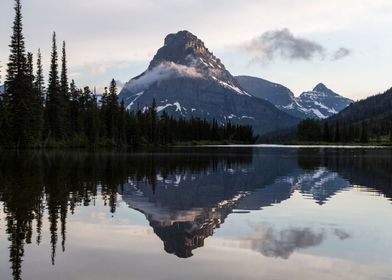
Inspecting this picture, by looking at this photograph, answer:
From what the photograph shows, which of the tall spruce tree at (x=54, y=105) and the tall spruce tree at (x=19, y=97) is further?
the tall spruce tree at (x=54, y=105)

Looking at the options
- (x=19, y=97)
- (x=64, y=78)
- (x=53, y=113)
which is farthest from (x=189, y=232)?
(x=64, y=78)

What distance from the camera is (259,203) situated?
2823cm

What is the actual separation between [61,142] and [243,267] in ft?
365

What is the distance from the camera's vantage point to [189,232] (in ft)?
62.7

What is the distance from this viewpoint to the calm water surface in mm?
13891

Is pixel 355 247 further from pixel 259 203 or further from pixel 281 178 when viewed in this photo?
pixel 281 178

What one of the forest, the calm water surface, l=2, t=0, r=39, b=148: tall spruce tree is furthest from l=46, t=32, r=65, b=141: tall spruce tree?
the calm water surface

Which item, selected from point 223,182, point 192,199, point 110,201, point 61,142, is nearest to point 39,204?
point 110,201

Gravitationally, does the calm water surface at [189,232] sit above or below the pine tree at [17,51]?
below

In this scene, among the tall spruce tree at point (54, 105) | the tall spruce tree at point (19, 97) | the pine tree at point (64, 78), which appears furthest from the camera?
the pine tree at point (64, 78)

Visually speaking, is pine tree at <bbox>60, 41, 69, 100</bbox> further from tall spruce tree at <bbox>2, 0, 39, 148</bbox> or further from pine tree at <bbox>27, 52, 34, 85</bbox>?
tall spruce tree at <bbox>2, 0, 39, 148</bbox>

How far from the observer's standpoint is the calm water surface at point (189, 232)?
13891 millimetres

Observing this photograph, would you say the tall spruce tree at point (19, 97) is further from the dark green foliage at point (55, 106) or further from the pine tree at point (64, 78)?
the pine tree at point (64, 78)

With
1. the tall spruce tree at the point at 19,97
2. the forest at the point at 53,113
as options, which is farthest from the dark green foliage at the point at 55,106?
the tall spruce tree at the point at 19,97
